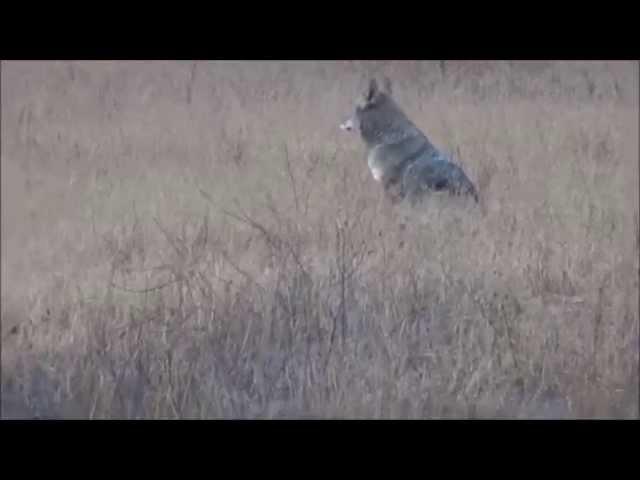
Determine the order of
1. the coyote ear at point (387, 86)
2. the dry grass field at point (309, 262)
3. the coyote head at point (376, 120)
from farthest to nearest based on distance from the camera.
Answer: the coyote ear at point (387, 86)
the coyote head at point (376, 120)
the dry grass field at point (309, 262)

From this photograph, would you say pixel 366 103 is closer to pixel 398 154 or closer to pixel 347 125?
pixel 347 125

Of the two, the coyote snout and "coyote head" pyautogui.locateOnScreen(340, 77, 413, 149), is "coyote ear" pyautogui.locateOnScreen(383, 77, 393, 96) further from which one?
the coyote snout

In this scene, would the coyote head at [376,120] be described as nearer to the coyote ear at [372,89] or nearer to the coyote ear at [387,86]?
the coyote ear at [372,89]

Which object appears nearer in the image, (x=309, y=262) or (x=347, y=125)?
(x=309, y=262)

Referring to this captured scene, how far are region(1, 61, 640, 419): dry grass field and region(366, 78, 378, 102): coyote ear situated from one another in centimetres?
32

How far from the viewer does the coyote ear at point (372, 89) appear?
6414 mm

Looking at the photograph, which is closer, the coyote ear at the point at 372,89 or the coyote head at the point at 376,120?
the coyote head at the point at 376,120

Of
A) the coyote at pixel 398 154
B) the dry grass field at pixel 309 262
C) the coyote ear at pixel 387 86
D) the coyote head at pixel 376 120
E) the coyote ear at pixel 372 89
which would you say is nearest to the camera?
the dry grass field at pixel 309 262

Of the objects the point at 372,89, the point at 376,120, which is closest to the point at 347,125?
the point at 376,120

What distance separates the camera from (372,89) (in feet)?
21.0

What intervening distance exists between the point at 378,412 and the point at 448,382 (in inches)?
15.9

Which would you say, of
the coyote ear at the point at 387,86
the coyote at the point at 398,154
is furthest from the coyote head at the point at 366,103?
the coyote ear at the point at 387,86

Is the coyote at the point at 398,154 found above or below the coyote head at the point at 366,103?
below

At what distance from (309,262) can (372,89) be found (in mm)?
2434
